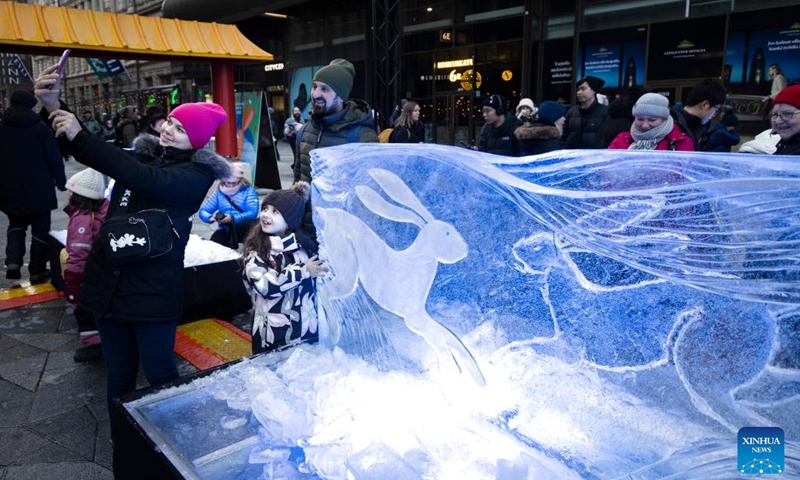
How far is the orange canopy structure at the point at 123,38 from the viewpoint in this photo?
19.9ft

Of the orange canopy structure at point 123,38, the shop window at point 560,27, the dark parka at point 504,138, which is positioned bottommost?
the dark parka at point 504,138

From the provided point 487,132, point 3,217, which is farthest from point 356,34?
point 487,132

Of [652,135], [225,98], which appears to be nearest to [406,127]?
[652,135]

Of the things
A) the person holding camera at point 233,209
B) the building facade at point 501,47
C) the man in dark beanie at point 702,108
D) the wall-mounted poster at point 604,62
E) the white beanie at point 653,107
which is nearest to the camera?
the white beanie at point 653,107

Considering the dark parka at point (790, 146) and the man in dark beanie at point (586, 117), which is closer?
the dark parka at point (790, 146)

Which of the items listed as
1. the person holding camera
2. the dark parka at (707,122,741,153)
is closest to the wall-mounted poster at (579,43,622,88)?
the dark parka at (707,122,741,153)

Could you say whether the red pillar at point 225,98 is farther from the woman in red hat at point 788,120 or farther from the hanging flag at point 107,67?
the woman in red hat at point 788,120

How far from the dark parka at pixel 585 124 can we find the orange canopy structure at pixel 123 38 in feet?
15.4

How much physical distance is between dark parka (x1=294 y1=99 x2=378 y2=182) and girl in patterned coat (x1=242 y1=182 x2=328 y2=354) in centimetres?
63

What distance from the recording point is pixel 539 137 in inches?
158

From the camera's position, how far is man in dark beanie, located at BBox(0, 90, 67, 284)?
460 cm

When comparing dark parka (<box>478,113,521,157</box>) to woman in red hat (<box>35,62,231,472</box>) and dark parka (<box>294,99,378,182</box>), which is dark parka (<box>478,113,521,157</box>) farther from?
woman in red hat (<box>35,62,231,472</box>)

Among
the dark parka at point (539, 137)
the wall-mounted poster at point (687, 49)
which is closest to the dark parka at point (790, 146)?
the dark parka at point (539, 137)

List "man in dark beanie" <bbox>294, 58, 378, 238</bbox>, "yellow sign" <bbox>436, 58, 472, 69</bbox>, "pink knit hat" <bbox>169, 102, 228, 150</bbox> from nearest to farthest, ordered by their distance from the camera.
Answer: "pink knit hat" <bbox>169, 102, 228, 150</bbox> < "man in dark beanie" <bbox>294, 58, 378, 238</bbox> < "yellow sign" <bbox>436, 58, 472, 69</bbox>
